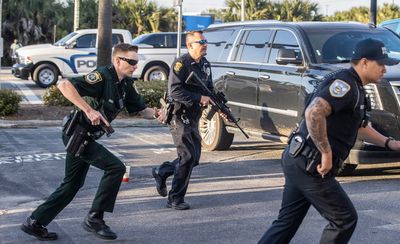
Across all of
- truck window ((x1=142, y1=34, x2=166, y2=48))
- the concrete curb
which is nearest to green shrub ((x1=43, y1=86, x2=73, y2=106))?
the concrete curb

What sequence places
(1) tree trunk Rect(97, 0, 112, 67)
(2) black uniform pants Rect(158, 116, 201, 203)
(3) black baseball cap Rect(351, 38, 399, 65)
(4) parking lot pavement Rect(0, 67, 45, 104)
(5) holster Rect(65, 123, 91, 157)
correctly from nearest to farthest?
(3) black baseball cap Rect(351, 38, 399, 65) → (5) holster Rect(65, 123, 91, 157) → (2) black uniform pants Rect(158, 116, 201, 203) → (1) tree trunk Rect(97, 0, 112, 67) → (4) parking lot pavement Rect(0, 67, 45, 104)

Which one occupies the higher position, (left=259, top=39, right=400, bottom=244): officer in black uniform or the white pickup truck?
(left=259, top=39, right=400, bottom=244): officer in black uniform

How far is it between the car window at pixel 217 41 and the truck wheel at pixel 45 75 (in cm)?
1277

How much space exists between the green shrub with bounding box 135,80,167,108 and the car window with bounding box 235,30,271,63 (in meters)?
5.29

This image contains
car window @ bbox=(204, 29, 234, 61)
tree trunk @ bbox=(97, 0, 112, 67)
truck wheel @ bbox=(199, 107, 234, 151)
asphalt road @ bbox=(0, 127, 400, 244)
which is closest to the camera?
asphalt road @ bbox=(0, 127, 400, 244)

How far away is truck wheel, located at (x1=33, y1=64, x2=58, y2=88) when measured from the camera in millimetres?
23297

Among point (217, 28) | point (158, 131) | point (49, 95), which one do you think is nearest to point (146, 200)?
point (217, 28)

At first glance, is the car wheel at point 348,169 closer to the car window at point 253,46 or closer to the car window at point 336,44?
the car window at point 336,44

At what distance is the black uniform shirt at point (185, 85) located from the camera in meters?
7.26

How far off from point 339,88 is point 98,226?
2.67m

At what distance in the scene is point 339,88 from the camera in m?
4.44

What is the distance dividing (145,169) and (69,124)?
147 inches

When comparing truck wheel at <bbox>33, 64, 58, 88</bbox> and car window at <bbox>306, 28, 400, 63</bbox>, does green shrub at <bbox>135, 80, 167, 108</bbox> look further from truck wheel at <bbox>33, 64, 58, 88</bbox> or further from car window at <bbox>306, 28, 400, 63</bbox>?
truck wheel at <bbox>33, 64, 58, 88</bbox>

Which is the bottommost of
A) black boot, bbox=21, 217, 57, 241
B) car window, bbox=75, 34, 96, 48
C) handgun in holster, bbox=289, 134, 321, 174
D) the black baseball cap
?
black boot, bbox=21, 217, 57, 241
